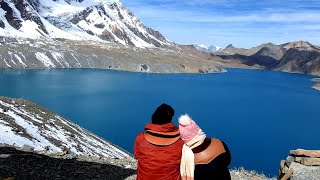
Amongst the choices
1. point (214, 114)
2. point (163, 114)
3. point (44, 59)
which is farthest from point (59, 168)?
point (44, 59)

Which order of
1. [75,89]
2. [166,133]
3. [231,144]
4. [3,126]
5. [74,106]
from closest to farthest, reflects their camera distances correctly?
[166,133], [3,126], [231,144], [74,106], [75,89]

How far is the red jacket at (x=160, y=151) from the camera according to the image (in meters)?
6.49

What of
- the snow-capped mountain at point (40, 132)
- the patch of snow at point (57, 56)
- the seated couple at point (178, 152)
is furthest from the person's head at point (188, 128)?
the patch of snow at point (57, 56)

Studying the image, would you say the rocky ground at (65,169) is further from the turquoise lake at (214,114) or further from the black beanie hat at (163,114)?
the turquoise lake at (214,114)

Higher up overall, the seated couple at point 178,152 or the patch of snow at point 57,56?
the seated couple at point 178,152

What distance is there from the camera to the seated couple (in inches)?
246

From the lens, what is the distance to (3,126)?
27562 mm

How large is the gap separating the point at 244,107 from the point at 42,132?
72394mm

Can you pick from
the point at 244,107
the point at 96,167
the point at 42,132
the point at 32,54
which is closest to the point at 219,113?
the point at 244,107

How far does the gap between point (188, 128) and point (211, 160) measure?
0.58 metres

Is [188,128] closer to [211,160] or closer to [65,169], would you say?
[211,160]

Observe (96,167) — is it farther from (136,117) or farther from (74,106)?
(74,106)

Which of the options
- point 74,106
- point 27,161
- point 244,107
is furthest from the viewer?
point 244,107

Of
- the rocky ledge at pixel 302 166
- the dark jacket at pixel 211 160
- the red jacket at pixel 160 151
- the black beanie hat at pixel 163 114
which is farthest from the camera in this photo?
the rocky ledge at pixel 302 166
